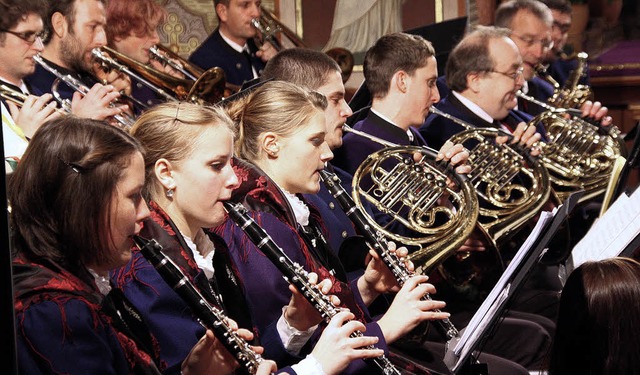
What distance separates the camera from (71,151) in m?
2.07

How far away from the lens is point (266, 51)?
5.86m

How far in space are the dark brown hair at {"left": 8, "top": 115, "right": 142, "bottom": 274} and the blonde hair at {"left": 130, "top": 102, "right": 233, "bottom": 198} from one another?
1.48ft

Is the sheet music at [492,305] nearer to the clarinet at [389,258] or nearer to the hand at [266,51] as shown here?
the clarinet at [389,258]

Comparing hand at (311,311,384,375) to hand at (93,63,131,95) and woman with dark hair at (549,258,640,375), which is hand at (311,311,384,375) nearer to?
woman with dark hair at (549,258,640,375)

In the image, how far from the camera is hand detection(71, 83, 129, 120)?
3576 mm

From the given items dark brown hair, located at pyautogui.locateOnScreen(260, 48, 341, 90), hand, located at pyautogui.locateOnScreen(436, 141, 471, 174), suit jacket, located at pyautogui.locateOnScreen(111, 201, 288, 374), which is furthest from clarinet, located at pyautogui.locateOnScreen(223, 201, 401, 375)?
hand, located at pyautogui.locateOnScreen(436, 141, 471, 174)

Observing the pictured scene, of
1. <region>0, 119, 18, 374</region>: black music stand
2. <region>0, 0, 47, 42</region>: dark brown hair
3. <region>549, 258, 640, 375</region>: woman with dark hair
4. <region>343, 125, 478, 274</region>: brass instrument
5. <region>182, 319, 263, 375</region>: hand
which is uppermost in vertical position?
<region>0, 0, 47, 42</region>: dark brown hair

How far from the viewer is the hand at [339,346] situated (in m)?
2.31

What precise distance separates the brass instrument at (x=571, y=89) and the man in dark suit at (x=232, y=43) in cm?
173

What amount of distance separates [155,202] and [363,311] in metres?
0.79

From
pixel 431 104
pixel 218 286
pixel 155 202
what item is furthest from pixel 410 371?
pixel 431 104

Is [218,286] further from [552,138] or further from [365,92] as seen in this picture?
[552,138]

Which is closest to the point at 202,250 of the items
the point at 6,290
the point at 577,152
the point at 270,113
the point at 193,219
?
the point at 193,219

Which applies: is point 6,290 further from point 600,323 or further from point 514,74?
point 514,74
